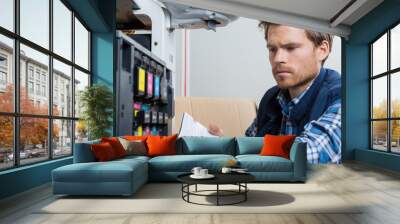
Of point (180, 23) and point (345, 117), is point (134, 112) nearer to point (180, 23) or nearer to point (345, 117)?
point (180, 23)

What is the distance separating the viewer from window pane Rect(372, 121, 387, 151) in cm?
809

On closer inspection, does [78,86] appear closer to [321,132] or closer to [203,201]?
[203,201]

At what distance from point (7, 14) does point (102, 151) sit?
2.01 m

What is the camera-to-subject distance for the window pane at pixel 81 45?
7360 millimetres

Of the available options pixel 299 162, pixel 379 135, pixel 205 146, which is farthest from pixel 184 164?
pixel 379 135

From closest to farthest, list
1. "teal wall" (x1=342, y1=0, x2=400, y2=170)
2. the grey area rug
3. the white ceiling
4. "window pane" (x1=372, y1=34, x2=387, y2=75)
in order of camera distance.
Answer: the grey area rug, the white ceiling, "window pane" (x1=372, y1=34, x2=387, y2=75), "teal wall" (x1=342, y1=0, x2=400, y2=170)

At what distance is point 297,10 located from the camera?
7367 millimetres

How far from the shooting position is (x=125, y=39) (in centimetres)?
870

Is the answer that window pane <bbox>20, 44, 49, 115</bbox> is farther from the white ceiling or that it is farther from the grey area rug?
the white ceiling

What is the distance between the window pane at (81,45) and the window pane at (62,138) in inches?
50.9

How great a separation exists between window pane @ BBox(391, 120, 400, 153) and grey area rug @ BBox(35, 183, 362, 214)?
10.8 ft

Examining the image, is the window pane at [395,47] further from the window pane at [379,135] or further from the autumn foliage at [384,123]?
the window pane at [379,135]

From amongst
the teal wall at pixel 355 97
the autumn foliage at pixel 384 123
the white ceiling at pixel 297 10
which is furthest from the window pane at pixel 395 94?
the white ceiling at pixel 297 10

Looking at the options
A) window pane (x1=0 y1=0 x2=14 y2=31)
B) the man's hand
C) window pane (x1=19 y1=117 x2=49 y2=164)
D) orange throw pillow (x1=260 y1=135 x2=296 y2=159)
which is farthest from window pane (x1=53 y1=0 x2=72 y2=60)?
the man's hand
